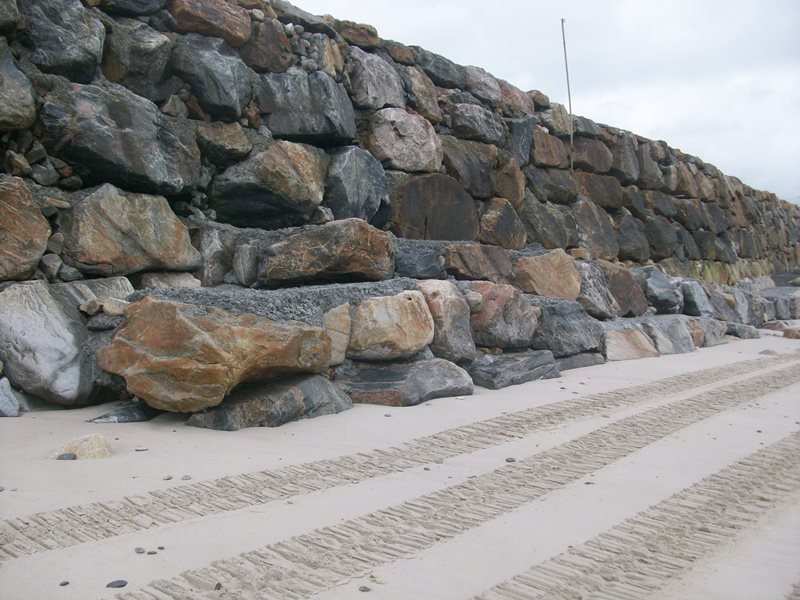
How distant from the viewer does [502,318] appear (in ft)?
18.4

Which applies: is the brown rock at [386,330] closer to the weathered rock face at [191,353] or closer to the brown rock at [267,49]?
the weathered rock face at [191,353]

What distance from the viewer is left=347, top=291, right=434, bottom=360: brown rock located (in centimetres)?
470

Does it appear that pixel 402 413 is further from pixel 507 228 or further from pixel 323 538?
pixel 507 228

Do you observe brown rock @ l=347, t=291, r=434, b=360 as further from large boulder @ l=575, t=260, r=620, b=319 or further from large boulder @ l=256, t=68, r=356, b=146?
large boulder @ l=575, t=260, r=620, b=319

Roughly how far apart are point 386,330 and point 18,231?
2238mm

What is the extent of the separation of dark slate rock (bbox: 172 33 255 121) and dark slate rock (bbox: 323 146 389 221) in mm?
979

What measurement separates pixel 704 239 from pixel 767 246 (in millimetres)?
4946

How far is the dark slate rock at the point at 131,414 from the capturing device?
3.62 meters

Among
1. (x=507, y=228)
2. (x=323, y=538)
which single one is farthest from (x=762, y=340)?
(x=323, y=538)

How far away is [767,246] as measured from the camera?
57.2ft

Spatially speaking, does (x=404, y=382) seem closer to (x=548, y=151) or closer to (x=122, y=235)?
(x=122, y=235)

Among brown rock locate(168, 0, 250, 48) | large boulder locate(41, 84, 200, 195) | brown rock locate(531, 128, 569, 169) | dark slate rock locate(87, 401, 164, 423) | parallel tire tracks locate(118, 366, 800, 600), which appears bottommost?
parallel tire tracks locate(118, 366, 800, 600)

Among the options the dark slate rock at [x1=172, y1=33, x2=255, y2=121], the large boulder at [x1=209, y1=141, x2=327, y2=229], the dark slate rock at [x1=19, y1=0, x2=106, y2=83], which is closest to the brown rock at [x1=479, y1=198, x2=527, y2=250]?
the large boulder at [x1=209, y1=141, x2=327, y2=229]

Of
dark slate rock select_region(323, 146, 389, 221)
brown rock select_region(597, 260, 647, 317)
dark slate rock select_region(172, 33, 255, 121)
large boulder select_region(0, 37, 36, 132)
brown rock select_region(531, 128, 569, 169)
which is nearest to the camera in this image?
large boulder select_region(0, 37, 36, 132)
